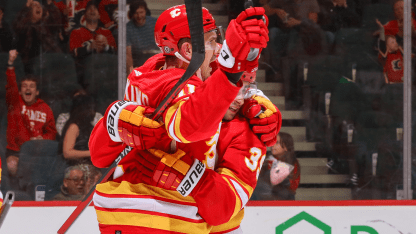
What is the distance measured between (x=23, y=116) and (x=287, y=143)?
5.90 feet

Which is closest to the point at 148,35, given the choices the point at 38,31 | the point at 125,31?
the point at 125,31

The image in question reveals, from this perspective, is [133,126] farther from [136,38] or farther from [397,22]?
[397,22]

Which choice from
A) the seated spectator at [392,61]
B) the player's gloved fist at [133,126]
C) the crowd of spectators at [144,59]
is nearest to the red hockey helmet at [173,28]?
the player's gloved fist at [133,126]

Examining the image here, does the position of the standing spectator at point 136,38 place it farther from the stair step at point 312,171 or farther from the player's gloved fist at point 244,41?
the player's gloved fist at point 244,41

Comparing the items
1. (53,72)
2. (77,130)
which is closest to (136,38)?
(53,72)

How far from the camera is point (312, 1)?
3035 mm

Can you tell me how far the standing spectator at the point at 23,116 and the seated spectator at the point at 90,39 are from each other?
0.34 metres

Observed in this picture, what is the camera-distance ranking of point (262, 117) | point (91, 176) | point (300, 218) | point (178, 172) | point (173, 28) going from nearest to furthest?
point (178, 172)
point (173, 28)
point (262, 117)
point (300, 218)
point (91, 176)

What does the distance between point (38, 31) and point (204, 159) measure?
2.14m

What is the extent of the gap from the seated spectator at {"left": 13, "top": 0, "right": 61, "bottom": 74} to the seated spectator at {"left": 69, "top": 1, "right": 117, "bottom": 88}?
0.13 metres

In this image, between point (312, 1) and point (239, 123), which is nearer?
point (239, 123)

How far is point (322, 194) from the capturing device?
290 centimetres

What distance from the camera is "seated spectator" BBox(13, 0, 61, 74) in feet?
9.61

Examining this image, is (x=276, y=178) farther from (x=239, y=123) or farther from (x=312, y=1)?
(x=239, y=123)
